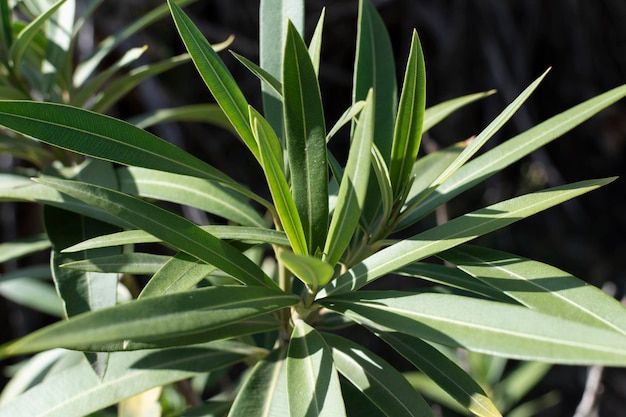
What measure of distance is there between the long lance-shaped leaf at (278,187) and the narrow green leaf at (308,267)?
0.21ft

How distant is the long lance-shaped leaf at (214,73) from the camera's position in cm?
50

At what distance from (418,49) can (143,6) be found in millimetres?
1488

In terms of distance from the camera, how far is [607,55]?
7.23 ft

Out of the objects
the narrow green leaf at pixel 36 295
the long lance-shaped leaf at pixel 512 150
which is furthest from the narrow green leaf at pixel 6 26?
the narrow green leaf at pixel 36 295

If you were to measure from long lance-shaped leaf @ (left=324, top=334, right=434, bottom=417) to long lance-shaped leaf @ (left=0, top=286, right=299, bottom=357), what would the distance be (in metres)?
0.11

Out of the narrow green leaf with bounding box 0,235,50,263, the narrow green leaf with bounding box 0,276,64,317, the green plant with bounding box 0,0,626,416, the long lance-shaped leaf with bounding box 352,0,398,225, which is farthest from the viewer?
the narrow green leaf with bounding box 0,276,64,317

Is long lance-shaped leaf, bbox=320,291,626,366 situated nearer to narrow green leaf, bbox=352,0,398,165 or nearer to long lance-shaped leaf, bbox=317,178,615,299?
long lance-shaped leaf, bbox=317,178,615,299

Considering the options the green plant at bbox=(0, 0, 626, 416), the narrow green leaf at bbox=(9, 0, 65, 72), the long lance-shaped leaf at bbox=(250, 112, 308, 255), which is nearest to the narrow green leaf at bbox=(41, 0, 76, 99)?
the narrow green leaf at bbox=(9, 0, 65, 72)

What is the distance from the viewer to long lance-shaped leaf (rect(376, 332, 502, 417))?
511 mm

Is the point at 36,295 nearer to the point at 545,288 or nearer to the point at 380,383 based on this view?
the point at 380,383

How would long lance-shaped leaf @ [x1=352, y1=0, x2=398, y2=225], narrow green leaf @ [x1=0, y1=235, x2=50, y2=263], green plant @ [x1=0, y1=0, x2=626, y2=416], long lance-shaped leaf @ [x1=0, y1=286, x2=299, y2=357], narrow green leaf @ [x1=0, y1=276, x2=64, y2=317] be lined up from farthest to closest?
narrow green leaf @ [x1=0, y1=276, x2=64, y2=317] < narrow green leaf @ [x1=0, y1=235, x2=50, y2=263] < long lance-shaped leaf @ [x1=352, y1=0, x2=398, y2=225] < green plant @ [x1=0, y1=0, x2=626, y2=416] < long lance-shaped leaf @ [x1=0, y1=286, x2=299, y2=357]

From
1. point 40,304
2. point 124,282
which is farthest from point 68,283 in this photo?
point 40,304

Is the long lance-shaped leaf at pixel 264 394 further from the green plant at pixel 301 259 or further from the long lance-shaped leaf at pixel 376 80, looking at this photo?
the long lance-shaped leaf at pixel 376 80

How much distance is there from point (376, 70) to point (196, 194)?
0.24 metres
